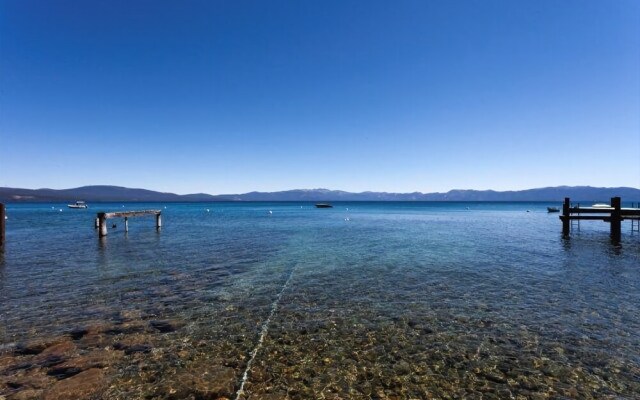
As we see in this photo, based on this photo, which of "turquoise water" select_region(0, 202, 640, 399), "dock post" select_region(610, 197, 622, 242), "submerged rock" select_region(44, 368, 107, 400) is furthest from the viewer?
"dock post" select_region(610, 197, 622, 242)

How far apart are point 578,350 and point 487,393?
350 centimetres

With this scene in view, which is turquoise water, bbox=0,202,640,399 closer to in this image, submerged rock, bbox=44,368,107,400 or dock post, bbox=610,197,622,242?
submerged rock, bbox=44,368,107,400

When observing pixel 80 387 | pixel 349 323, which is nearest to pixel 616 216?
pixel 349 323

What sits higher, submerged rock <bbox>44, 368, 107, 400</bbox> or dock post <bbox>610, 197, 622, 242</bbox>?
dock post <bbox>610, 197, 622, 242</bbox>

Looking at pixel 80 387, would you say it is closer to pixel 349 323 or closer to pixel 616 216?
pixel 349 323

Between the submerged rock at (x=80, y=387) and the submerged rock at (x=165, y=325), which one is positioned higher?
the submerged rock at (x=80, y=387)

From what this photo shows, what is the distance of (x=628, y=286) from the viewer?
13.7 m

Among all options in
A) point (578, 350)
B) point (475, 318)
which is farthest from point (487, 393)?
point (475, 318)

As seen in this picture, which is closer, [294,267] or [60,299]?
[60,299]

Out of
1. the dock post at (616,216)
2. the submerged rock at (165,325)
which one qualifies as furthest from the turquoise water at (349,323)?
the dock post at (616,216)

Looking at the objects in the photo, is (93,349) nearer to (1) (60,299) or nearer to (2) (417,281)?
(1) (60,299)

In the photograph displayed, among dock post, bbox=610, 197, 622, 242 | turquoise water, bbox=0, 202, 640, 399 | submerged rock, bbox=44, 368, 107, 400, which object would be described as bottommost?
turquoise water, bbox=0, 202, 640, 399

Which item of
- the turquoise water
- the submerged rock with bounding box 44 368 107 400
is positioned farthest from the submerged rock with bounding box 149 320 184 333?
the submerged rock with bounding box 44 368 107 400

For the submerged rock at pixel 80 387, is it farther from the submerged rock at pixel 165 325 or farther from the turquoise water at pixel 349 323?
the submerged rock at pixel 165 325
